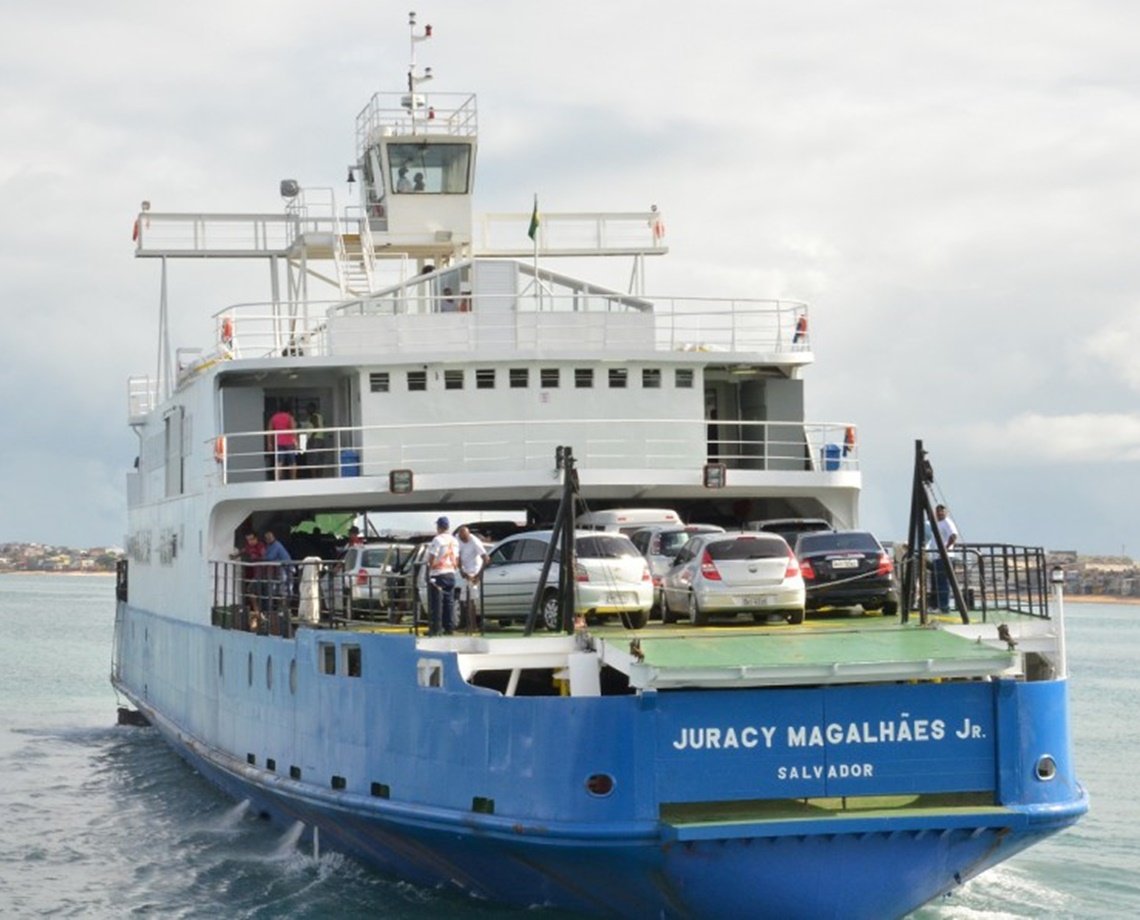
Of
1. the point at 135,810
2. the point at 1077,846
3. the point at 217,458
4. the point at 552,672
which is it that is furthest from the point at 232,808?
the point at 1077,846

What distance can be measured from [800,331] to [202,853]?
11.1m

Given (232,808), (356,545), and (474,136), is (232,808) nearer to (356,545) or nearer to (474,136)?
(356,545)

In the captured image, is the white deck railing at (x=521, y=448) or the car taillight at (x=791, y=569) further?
the white deck railing at (x=521, y=448)

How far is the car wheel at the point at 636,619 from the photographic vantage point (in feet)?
64.0

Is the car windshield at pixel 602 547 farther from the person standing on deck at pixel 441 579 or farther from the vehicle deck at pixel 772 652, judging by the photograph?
the person standing on deck at pixel 441 579

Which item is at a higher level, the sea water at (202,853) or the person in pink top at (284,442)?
the person in pink top at (284,442)

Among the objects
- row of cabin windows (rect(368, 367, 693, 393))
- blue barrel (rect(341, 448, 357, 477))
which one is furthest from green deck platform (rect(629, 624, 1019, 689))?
Answer: blue barrel (rect(341, 448, 357, 477))

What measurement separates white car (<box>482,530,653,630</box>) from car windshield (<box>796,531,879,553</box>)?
3003 mm

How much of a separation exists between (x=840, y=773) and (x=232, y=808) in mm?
11960

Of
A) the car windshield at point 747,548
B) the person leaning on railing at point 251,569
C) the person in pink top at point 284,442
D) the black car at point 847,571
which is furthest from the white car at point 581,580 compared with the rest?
the person in pink top at point 284,442

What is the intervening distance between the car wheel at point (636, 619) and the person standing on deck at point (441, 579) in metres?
1.83

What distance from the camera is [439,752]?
17.7 m

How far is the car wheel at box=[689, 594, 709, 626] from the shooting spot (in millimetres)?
19688

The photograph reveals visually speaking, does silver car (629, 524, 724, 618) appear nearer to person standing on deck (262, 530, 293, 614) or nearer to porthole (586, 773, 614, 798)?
person standing on deck (262, 530, 293, 614)
